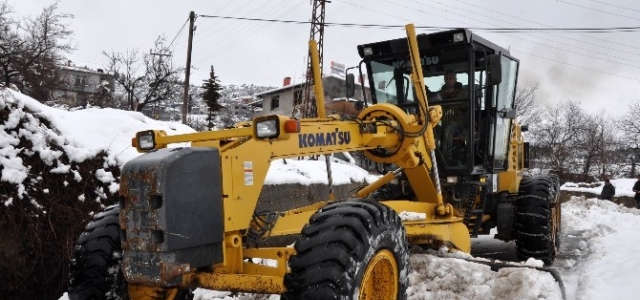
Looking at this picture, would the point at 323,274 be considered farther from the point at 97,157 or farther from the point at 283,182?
the point at 283,182

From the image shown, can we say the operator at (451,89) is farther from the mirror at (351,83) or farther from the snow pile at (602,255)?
the snow pile at (602,255)

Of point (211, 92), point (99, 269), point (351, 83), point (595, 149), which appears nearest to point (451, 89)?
point (351, 83)

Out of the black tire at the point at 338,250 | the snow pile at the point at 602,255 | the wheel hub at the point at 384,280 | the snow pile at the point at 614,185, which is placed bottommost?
the snow pile at the point at 614,185

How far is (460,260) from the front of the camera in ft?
15.6

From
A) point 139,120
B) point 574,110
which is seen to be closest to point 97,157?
point 139,120

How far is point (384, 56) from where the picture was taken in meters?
6.69

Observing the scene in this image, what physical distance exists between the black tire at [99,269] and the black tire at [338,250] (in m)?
1.10

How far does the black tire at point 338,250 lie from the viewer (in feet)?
10.0

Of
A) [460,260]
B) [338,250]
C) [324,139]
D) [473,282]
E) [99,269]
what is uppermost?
[324,139]

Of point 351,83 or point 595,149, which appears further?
point 595,149

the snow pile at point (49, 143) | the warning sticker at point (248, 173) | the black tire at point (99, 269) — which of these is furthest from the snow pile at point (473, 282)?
the snow pile at point (49, 143)

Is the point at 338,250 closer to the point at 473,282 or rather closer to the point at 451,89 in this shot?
the point at 473,282

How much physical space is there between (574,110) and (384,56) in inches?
2497

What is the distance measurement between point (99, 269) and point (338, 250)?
5.64 feet
